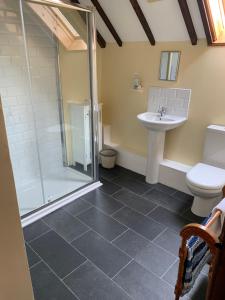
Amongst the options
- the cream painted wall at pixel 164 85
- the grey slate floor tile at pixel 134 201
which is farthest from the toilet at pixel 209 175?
the grey slate floor tile at pixel 134 201

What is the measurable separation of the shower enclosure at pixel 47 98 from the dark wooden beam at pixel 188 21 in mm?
892

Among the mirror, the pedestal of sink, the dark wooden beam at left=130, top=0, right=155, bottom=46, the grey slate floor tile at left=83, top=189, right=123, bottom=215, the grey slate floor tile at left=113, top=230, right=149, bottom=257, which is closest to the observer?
the grey slate floor tile at left=113, top=230, right=149, bottom=257

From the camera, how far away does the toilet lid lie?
2.13 metres

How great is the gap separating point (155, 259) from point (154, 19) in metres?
2.36

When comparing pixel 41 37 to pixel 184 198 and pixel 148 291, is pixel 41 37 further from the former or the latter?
pixel 148 291

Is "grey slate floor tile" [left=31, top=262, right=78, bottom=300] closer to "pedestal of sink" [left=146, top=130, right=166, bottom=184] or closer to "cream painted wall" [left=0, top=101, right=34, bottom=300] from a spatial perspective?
"cream painted wall" [left=0, top=101, right=34, bottom=300]

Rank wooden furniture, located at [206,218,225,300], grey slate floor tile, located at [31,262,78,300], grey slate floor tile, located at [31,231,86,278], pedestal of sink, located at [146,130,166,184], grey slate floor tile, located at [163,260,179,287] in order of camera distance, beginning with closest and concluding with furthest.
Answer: wooden furniture, located at [206,218,225,300] < grey slate floor tile, located at [31,262,78,300] < grey slate floor tile, located at [163,260,179,287] < grey slate floor tile, located at [31,231,86,278] < pedestal of sink, located at [146,130,166,184]

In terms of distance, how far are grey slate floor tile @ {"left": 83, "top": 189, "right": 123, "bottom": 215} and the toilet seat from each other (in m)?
0.83

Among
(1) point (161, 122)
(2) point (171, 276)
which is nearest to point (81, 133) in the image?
(1) point (161, 122)

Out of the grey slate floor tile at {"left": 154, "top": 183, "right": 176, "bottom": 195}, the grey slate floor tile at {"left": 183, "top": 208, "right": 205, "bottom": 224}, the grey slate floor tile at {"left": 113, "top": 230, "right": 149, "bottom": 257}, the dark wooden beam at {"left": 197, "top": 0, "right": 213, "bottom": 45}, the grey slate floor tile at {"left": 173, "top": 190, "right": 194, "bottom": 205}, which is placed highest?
the dark wooden beam at {"left": 197, "top": 0, "right": 213, "bottom": 45}

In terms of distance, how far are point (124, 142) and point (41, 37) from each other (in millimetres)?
1775

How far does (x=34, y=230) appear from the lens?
2188 mm

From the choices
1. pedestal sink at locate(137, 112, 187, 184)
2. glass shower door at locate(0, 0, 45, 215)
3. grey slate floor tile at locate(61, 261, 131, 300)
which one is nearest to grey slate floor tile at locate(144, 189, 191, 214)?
pedestal sink at locate(137, 112, 187, 184)

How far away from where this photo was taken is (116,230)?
2213 mm
